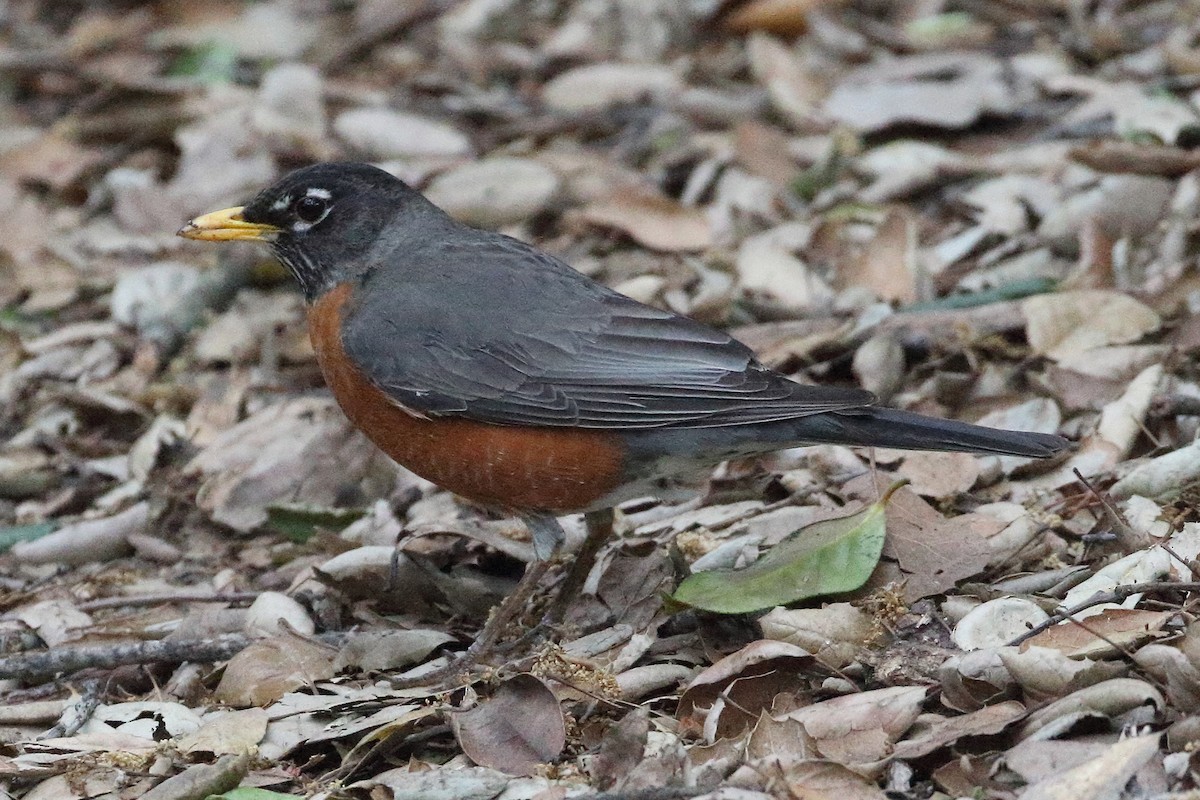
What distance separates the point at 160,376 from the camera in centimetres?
779

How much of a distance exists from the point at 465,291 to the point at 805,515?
1.48 m

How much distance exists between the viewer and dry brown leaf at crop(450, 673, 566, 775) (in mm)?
4195

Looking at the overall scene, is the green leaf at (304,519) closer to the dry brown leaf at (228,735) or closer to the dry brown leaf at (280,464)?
the dry brown leaf at (280,464)

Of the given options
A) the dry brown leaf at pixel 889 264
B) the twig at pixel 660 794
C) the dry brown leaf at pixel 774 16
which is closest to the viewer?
the twig at pixel 660 794

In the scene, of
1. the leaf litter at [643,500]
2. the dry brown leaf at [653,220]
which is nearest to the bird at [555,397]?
the leaf litter at [643,500]

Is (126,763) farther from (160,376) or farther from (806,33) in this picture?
(806,33)

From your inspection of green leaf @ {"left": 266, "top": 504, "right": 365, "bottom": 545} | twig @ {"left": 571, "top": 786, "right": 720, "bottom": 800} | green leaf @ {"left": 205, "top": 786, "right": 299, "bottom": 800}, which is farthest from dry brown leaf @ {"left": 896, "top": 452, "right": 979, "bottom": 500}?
green leaf @ {"left": 205, "top": 786, "right": 299, "bottom": 800}

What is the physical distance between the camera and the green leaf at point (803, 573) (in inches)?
185

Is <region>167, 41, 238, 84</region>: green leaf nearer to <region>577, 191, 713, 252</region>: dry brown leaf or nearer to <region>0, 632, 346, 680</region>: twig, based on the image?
<region>577, 191, 713, 252</region>: dry brown leaf

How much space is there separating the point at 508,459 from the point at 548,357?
1.36ft

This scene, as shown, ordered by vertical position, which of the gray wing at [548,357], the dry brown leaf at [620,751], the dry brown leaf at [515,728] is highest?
the gray wing at [548,357]

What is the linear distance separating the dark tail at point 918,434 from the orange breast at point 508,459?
716 mm

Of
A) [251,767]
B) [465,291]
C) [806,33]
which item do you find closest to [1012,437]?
[465,291]

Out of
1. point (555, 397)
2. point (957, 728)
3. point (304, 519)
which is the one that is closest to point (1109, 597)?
point (957, 728)
